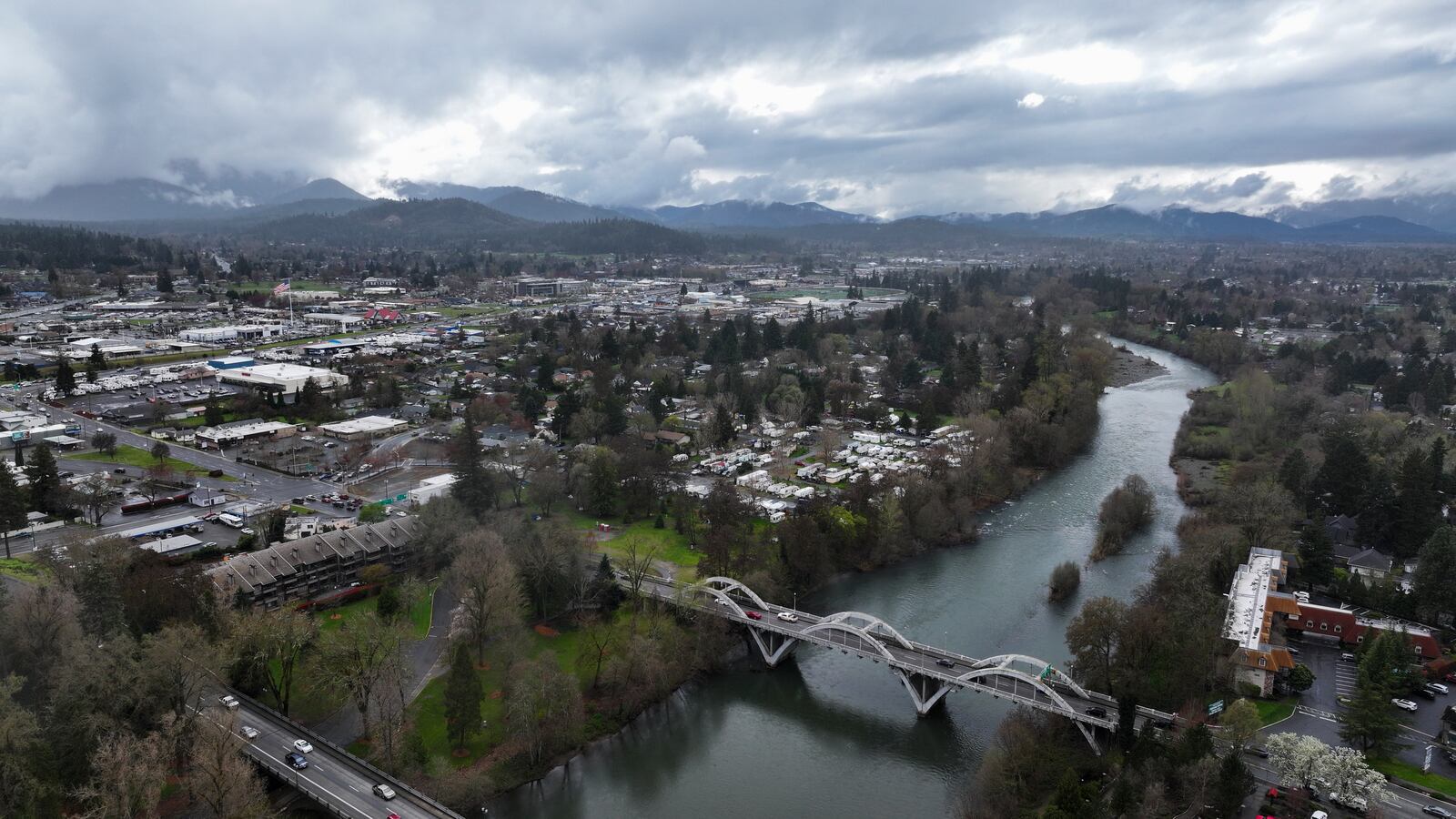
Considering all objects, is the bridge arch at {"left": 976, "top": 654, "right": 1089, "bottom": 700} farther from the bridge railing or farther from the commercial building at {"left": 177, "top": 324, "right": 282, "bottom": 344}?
the commercial building at {"left": 177, "top": 324, "right": 282, "bottom": 344}

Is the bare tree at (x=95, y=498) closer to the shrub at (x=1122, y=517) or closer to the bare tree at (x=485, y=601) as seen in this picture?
the bare tree at (x=485, y=601)

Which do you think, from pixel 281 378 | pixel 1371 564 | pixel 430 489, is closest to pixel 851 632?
pixel 430 489

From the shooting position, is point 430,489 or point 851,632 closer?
point 851,632

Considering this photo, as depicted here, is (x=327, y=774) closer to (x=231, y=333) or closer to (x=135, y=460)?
(x=135, y=460)

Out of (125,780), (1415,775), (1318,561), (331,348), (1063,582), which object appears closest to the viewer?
(125,780)

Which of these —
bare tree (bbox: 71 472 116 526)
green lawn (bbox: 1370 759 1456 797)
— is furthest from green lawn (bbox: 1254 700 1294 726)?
bare tree (bbox: 71 472 116 526)

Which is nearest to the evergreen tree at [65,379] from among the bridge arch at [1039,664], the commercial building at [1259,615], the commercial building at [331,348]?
the commercial building at [331,348]

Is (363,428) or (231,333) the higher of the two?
(231,333)
